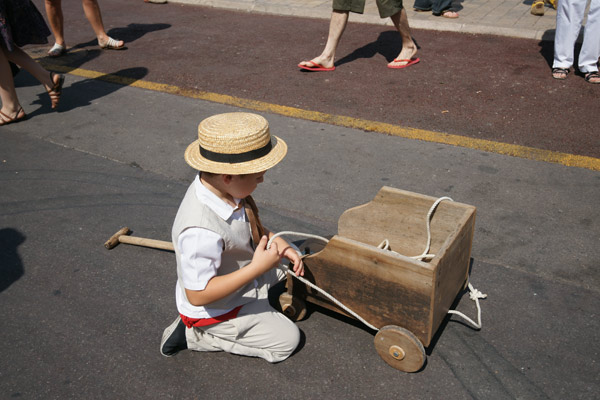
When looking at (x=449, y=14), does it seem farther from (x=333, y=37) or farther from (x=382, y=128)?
(x=382, y=128)

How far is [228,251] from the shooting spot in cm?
246

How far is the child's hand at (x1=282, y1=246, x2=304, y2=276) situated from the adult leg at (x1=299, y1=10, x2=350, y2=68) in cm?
411

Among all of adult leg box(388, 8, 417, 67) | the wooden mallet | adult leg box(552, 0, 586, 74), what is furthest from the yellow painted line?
the wooden mallet

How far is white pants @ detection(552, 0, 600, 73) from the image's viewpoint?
535 cm

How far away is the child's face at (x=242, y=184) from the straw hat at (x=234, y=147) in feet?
0.22

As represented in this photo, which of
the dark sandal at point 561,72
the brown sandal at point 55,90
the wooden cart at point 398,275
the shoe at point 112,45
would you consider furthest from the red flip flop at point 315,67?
the wooden cart at point 398,275

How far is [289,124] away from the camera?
16.8 ft

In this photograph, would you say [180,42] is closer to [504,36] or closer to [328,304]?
[504,36]

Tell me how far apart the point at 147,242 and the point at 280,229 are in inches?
35.5

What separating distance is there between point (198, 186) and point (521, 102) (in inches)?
155

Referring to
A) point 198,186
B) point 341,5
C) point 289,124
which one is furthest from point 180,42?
point 198,186

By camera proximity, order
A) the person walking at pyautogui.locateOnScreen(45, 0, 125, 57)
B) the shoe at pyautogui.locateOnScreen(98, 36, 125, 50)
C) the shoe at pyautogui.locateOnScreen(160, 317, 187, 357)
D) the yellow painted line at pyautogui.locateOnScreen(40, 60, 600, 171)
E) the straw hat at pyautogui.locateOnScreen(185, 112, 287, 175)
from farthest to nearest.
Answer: the shoe at pyautogui.locateOnScreen(98, 36, 125, 50) < the person walking at pyautogui.locateOnScreen(45, 0, 125, 57) < the yellow painted line at pyautogui.locateOnScreen(40, 60, 600, 171) < the shoe at pyautogui.locateOnScreen(160, 317, 187, 357) < the straw hat at pyautogui.locateOnScreen(185, 112, 287, 175)

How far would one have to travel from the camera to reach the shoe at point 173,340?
2650mm

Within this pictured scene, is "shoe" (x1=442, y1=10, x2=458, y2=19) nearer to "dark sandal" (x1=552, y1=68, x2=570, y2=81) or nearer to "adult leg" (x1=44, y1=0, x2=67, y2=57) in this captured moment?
"dark sandal" (x1=552, y1=68, x2=570, y2=81)
